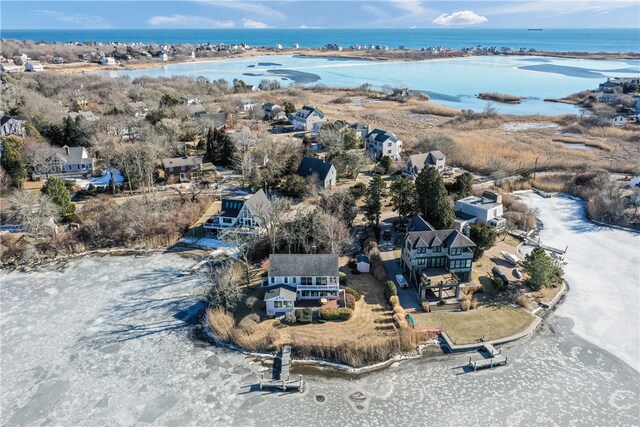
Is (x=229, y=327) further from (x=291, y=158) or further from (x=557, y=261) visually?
(x=291, y=158)

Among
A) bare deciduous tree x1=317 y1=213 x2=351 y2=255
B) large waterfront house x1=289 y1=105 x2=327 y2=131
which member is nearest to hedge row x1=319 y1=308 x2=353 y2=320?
bare deciduous tree x1=317 y1=213 x2=351 y2=255

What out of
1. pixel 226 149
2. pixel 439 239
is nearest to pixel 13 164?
pixel 226 149

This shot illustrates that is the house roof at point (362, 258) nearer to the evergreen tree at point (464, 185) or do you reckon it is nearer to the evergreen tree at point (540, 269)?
the evergreen tree at point (540, 269)

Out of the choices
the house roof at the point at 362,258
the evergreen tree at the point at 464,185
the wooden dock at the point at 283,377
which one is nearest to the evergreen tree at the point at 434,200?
the house roof at the point at 362,258

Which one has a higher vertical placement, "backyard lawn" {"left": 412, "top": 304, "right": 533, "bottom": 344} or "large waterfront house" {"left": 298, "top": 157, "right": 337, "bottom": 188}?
"large waterfront house" {"left": 298, "top": 157, "right": 337, "bottom": 188}

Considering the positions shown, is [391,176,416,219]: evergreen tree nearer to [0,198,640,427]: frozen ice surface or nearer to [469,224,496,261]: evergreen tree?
[469,224,496,261]: evergreen tree

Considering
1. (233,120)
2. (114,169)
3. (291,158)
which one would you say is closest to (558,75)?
(233,120)
